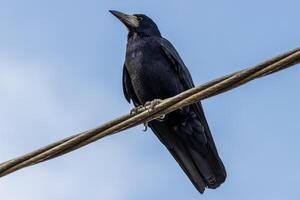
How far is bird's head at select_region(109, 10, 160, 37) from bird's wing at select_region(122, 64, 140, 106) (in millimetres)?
531

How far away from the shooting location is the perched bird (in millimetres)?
7031

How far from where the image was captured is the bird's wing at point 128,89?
8055mm

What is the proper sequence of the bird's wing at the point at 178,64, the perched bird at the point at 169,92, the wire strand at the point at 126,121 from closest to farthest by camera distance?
the wire strand at the point at 126,121
the perched bird at the point at 169,92
the bird's wing at the point at 178,64

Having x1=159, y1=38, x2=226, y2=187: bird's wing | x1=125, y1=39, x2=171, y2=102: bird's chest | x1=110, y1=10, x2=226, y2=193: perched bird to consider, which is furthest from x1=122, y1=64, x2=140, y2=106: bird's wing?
x1=159, y1=38, x2=226, y2=187: bird's wing

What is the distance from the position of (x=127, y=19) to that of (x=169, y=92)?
4.31ft

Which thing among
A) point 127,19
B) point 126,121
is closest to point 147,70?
point 127,19

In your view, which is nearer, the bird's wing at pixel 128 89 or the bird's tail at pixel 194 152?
the bird's tail at pixel 194 152

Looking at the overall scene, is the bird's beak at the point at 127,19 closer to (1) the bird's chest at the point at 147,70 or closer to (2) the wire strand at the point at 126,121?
(1) the bird's chest at the point at 147,70

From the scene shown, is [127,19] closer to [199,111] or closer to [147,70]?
[147,70]

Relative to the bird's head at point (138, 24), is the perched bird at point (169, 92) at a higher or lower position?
lower

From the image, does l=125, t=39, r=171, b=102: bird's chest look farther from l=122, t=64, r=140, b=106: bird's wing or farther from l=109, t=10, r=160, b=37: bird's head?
l=109, t=10, r=160, b=37: bird's head

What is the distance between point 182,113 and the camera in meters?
7.31

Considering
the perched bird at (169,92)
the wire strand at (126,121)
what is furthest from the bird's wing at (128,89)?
the wire strand at (126,121)

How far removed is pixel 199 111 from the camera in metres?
7.21
